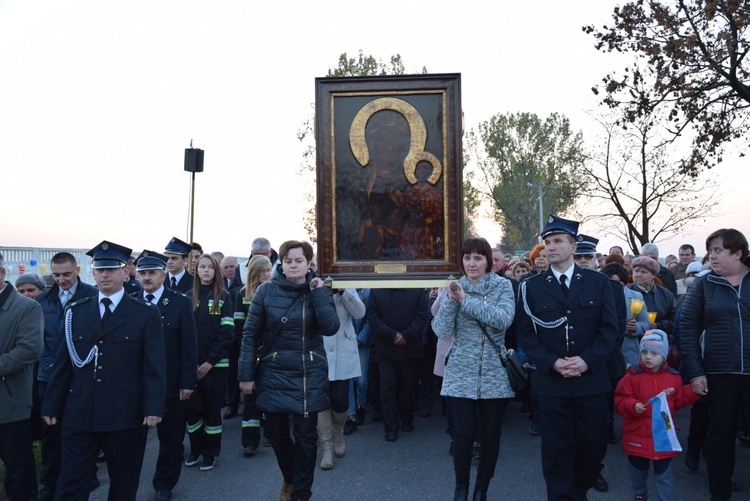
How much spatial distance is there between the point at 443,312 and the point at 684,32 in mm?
11474

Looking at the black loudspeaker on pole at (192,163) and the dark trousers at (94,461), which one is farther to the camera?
the black loudspeaker on pole at (192,163)

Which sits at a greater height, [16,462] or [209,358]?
[209,358]

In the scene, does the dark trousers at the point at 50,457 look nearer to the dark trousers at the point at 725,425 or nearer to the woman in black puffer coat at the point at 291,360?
the woman in black puffer coat at the point at 291,360

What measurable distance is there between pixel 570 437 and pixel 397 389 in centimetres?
368

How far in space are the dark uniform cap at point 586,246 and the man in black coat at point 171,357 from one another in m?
3.96

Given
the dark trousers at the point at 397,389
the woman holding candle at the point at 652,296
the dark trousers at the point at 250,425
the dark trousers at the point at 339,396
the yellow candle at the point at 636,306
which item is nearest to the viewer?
the dark trousers at the point at 339,396

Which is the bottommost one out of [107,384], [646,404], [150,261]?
[646,404]

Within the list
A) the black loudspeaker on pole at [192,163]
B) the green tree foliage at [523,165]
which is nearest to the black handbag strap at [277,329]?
the black loudspeaker on pole at [192,163]

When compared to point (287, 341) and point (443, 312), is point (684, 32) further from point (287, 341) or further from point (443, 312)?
point (287, 341)

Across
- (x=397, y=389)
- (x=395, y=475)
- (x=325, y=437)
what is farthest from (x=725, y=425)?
(x=397, y=389)

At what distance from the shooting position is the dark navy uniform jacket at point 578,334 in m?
4.42

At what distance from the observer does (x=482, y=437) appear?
15.8 feet

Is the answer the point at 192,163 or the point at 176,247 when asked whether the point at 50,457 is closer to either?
the point at 176,247

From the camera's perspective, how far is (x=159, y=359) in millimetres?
4441
